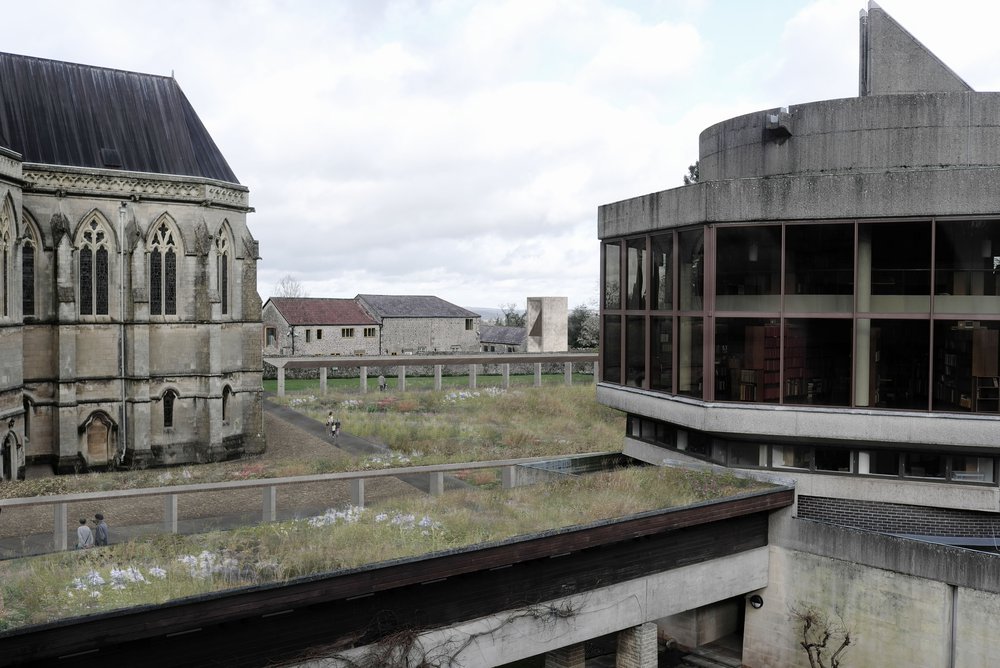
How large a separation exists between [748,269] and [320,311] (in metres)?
57.4

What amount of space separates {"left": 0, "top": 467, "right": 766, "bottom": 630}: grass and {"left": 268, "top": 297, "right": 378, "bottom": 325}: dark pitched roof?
55368mm

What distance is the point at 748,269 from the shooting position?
17000 mm

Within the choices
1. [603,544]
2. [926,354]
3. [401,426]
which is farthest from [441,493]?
[401,426]

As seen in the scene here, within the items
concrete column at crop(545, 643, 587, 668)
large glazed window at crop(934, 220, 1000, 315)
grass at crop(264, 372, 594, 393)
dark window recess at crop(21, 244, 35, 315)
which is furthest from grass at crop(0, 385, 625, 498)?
large glazed window at crop(934, 220, 1000, 315)

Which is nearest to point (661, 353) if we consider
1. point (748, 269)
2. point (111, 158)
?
point (748, 269)

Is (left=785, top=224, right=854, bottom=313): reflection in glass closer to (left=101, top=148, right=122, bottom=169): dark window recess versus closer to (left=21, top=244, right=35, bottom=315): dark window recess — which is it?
(left=101, top=148, right=122, bottom=169): dark window recess

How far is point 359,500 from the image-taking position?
15383 millimetres

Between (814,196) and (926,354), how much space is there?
3.80 meters

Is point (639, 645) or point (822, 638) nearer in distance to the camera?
point (639, 645)

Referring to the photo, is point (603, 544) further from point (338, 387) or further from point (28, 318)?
point (338, 387)

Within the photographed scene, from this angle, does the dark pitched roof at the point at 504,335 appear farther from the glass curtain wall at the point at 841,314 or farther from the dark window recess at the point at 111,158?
the glass curtain wall at the point at 841,314

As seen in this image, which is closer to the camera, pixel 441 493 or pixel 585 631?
pixel 585 631

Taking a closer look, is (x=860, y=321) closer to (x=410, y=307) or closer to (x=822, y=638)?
(x=822, y=638)

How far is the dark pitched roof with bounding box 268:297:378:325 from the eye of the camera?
68.6 meters
